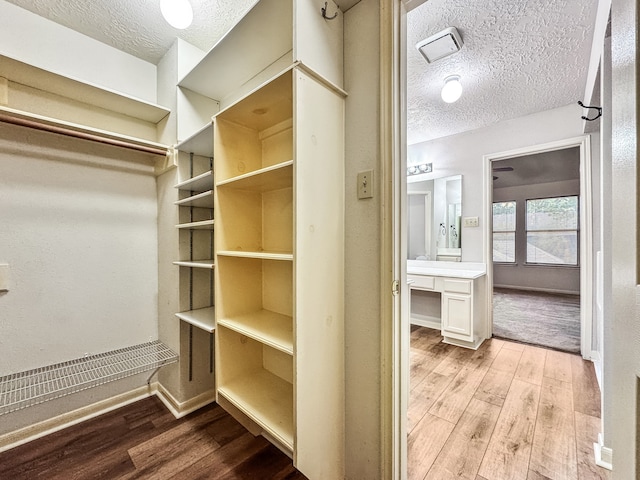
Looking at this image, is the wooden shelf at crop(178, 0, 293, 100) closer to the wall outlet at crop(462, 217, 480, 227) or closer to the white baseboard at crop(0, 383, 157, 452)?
the white baseboard at crop(0, 383, 157, 452)

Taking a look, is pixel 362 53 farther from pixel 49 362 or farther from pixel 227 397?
pixel 49 362

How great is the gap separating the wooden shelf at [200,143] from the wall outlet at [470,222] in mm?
2948

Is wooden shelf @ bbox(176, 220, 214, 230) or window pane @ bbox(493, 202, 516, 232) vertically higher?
window pane @ bbox(493, 202, 516, 232)

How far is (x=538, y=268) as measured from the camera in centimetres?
613

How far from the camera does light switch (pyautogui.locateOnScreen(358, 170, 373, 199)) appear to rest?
1157 mm

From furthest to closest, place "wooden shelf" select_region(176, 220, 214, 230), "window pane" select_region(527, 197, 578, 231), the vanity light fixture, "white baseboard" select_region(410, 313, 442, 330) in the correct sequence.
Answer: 1. "window pane" select_region(527, 197, 578, 231)
2. the vanity light fixture
3. "white baseboard" select_region(410, 313, 442, 330)
4. "wooden shelf" select_region(176, 220, 214, 230)

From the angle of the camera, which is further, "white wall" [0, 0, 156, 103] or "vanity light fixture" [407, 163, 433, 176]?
"vanity light fixture" [407, 163, 433, 176]

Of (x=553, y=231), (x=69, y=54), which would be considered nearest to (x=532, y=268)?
(x=553, y=231)

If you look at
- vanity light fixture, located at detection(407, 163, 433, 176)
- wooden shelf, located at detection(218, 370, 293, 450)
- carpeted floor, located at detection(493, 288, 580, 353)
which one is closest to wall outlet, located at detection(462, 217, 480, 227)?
vanity light fixture, located at detection(407, 163, 433, 176)

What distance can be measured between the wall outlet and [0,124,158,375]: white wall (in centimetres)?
333

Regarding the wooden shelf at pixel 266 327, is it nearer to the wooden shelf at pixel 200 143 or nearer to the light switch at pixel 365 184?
the light switch at pixel 365 184

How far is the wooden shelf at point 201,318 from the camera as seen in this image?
4.95 ft

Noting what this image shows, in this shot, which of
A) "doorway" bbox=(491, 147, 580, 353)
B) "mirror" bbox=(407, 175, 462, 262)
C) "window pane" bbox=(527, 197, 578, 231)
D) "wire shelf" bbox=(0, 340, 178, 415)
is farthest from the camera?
"window pane" bbox=(527, 197, 578, 231)

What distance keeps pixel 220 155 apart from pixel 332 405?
137 centimetres
